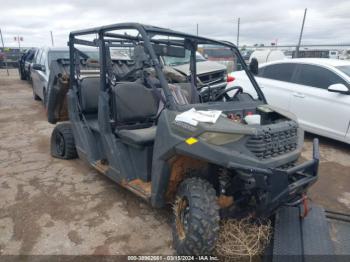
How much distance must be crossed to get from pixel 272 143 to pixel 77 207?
88.1 inches

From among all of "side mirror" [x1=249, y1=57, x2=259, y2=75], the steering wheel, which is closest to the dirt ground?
the steering wheel

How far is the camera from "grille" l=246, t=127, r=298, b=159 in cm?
229

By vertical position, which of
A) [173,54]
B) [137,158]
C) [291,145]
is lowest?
[137,158]

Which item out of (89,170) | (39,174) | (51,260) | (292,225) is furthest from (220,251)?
(39,174)

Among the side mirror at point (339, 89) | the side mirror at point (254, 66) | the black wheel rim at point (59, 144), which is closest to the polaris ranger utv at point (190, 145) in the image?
the side mirror at point (254, 66)

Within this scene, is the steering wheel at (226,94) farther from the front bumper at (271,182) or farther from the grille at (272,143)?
the front bumper at (271,182)

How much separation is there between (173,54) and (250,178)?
152 cm

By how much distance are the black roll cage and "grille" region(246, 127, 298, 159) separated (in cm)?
76

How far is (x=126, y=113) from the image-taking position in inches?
138

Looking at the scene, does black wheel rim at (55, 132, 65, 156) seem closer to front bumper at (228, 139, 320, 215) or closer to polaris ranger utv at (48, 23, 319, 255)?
polaris ranger utv at (48, 23, 319, 255)

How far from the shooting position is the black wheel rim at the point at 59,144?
4.90 m

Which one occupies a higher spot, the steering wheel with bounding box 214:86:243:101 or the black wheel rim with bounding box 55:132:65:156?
the steering wheel with bounding box 214:86:243:101

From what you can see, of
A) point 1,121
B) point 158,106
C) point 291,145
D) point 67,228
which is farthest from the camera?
point 1,121

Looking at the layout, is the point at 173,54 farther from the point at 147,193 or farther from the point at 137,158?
the point at 147,193
